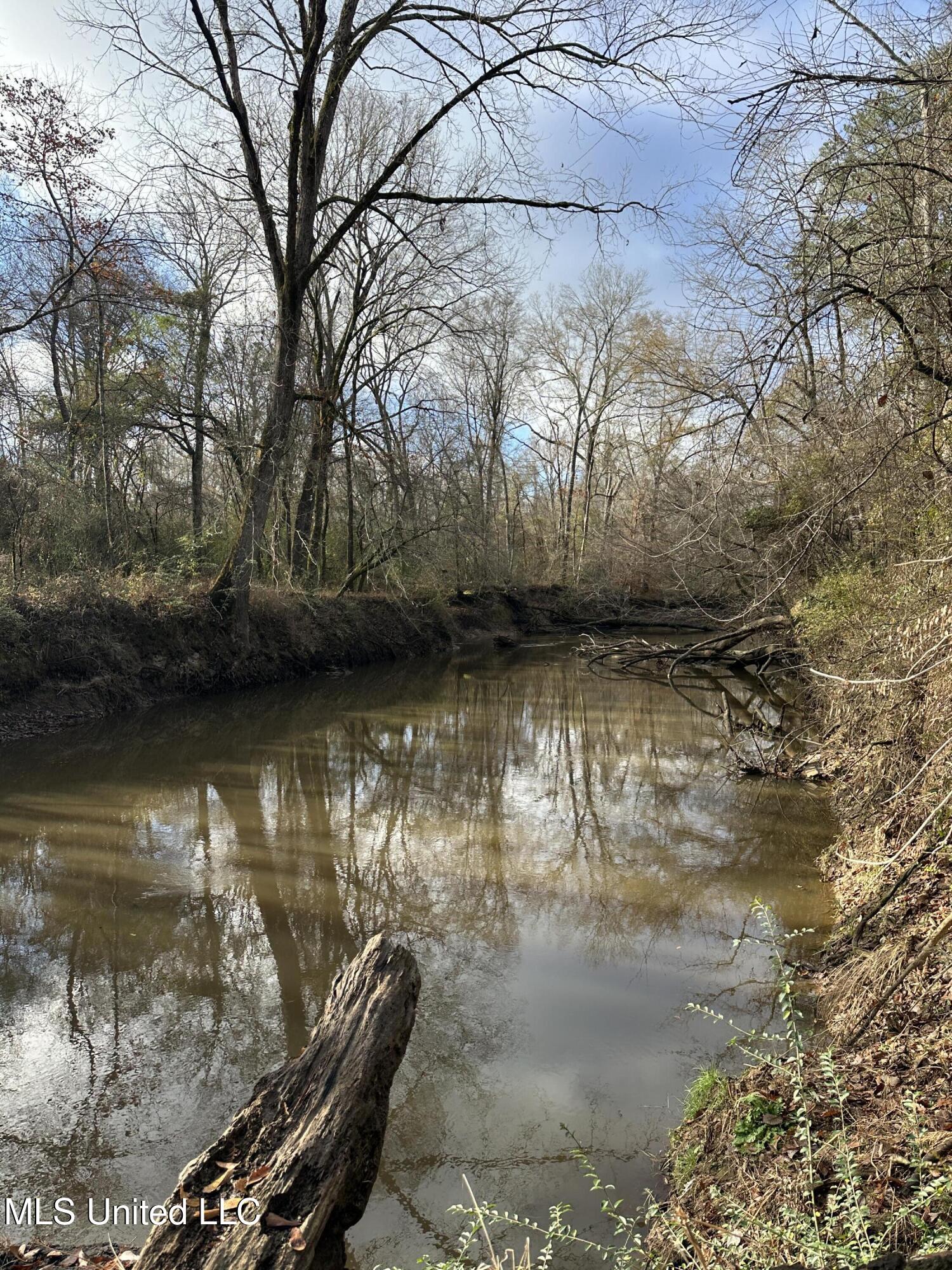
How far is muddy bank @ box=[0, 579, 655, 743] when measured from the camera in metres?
11.2

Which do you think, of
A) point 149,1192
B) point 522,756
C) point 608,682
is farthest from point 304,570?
point 149,1192

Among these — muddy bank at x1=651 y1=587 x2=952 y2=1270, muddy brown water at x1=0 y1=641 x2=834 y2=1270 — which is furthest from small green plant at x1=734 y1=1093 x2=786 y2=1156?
muddy brown water at x1=0 y1=641 x2=834 y2=1270

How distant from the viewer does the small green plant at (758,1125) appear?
282 centimetres

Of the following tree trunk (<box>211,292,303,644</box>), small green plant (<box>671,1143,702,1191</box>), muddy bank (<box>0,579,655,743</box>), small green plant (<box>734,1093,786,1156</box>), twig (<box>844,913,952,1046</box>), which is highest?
tree trunk (<box>211,292,303,644</box>)

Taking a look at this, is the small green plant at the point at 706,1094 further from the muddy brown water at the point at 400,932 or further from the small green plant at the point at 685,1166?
the small green plant at the point at 685,1166

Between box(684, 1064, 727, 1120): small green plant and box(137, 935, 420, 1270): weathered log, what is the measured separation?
1431mm

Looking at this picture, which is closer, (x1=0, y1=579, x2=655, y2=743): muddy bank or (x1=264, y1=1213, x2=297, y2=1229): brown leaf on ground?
(x1=264, y1=1213, x2=297, y2=1229): brown leaf on ground

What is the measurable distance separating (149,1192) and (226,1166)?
1196 millimetres

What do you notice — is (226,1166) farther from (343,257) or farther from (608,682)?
(343,257)

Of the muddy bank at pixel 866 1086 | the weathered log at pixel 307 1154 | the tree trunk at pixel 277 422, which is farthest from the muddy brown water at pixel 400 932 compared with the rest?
the tree trunk at pixel 277 422

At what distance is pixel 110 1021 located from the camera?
421 cm

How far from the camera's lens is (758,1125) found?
2.92m

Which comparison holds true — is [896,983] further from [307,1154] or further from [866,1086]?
[307,1154]

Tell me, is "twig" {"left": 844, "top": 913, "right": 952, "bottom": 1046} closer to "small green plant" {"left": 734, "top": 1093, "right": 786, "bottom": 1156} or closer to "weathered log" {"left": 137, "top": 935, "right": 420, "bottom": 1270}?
"small green plant" {"left": 734, "top": 1093, "right": 786, "bottom": 1156}
